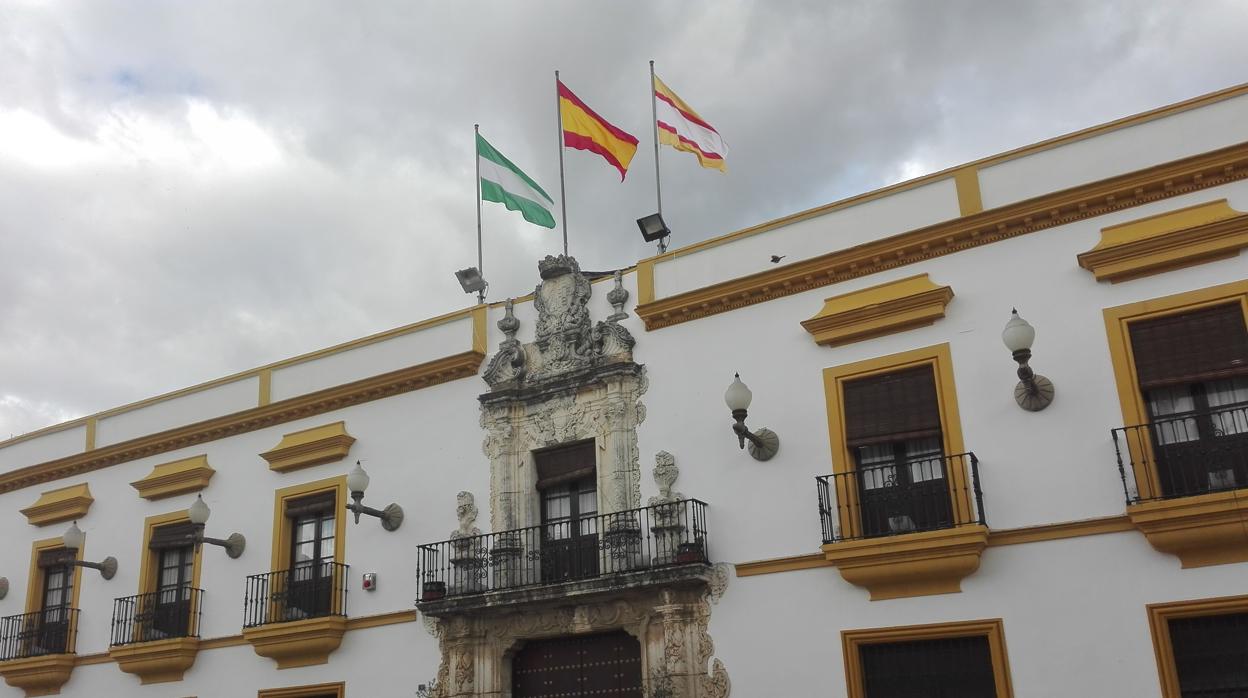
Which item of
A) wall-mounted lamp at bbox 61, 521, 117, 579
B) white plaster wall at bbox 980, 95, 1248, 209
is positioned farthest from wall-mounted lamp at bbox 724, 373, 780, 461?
wall-mounted lamp at bbox 61, 521, 117, 579

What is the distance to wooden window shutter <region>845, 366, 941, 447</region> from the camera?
Answer: 38.7ft

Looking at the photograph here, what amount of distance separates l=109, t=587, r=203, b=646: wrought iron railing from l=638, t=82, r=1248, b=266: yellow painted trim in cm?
881

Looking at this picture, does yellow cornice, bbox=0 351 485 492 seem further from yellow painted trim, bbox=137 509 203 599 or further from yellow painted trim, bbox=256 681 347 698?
yellow painted trim, bbox=256 681 347 698

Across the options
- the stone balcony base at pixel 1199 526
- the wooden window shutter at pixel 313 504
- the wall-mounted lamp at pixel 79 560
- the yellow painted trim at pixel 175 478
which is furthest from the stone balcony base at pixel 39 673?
the stone balcony base at pixel 1199 526

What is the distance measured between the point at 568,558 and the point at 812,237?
4940 mm

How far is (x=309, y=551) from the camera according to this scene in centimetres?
1594

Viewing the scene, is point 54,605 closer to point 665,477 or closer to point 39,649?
point 39,649

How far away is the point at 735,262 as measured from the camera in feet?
45.4

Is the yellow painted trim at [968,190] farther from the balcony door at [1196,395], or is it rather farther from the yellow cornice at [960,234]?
the balcony door at [1196,395]

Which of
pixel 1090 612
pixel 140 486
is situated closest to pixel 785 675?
pixel 1090 612

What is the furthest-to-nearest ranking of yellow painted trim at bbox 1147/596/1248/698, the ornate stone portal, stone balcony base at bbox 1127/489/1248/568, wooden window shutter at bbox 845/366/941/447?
the ornate stone portal, wooden window shutter at bbox 845/366/941/447, yellow painted trim at bbox 1147/596/1248/698, stone balcony base at bbox 1127/489/1248/568

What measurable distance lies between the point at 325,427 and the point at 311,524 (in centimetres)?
143

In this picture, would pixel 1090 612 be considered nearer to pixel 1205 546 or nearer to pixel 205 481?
pixel 1205 546

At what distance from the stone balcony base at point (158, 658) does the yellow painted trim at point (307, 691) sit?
1.51 meters
